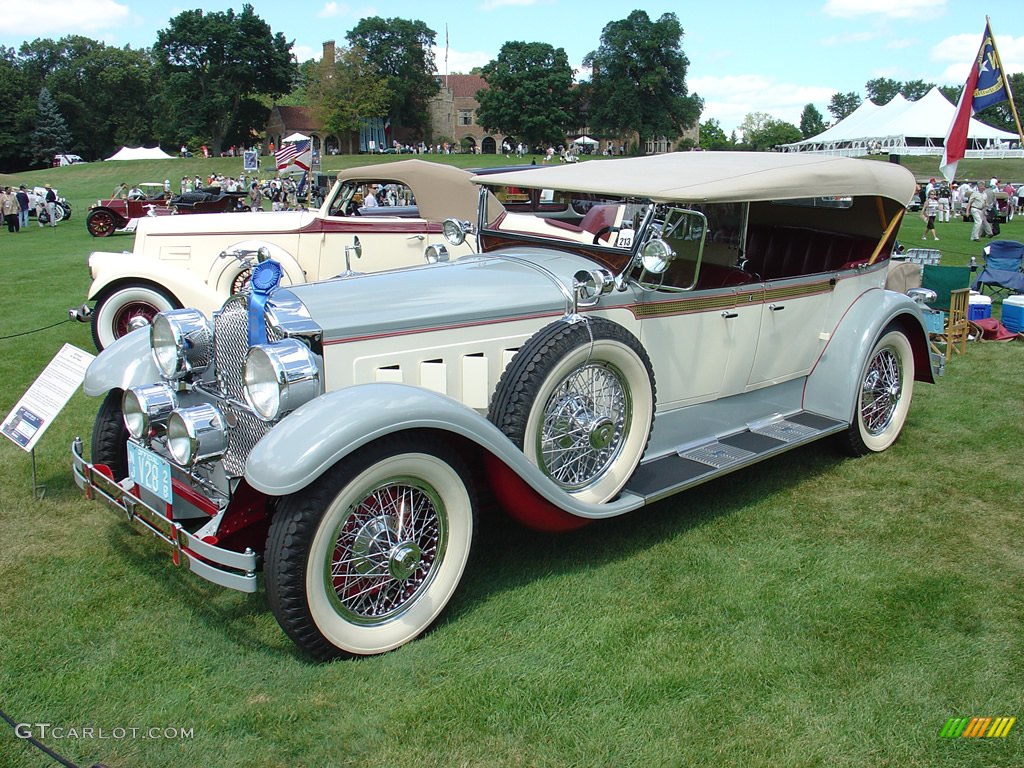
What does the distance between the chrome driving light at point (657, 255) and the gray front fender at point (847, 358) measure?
1.98 m

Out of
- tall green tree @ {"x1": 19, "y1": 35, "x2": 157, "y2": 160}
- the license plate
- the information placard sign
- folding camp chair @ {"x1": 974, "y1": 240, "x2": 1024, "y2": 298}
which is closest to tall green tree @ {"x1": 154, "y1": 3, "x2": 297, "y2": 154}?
tall green tree @ {"x1": 19, "y1": 35, "x2": 157, "y2": 160}

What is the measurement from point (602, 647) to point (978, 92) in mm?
9841

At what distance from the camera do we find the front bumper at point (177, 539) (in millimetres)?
2953

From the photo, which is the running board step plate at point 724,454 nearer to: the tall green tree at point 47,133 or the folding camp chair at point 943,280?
the folding camp chair at point 943,280

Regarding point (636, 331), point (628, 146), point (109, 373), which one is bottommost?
point (109, 373)

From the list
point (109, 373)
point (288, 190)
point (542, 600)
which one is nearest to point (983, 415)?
point (542, 600)

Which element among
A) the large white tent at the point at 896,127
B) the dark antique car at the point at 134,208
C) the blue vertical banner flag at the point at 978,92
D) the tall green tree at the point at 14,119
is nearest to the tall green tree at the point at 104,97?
the tall green tree at the point at 14,119

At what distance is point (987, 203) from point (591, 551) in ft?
73.2

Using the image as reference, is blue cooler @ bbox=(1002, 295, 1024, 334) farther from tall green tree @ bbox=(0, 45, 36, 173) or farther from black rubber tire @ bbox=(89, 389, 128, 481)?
tall green tree @ bbox=(0, 45, 36, 173)

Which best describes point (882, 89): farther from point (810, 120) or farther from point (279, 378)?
point (279, 378)

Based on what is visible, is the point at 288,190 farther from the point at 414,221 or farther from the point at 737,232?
the point at 737,232

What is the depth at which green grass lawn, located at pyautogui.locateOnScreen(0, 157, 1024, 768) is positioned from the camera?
277 centimetres

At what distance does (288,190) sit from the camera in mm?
33969

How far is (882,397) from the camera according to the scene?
18.5ft
